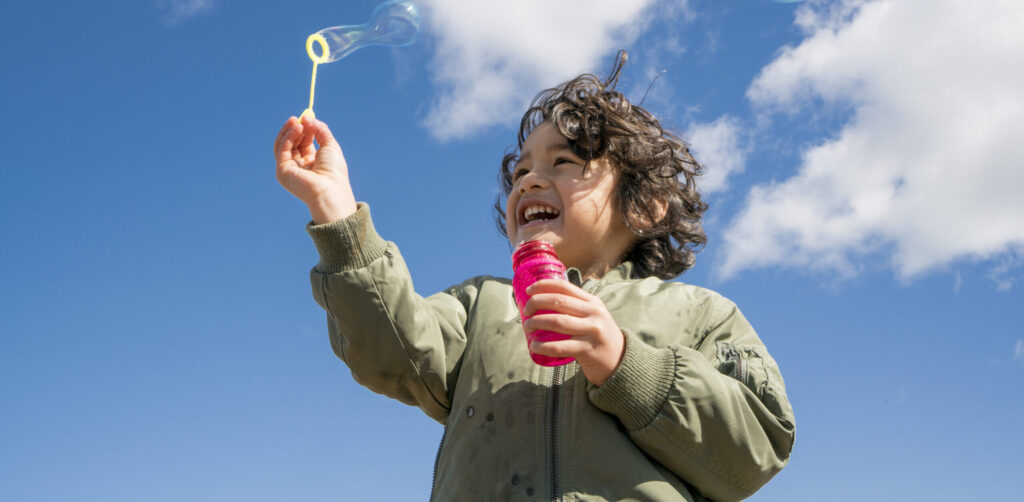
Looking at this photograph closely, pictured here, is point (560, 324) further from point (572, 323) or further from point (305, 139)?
point (305, 139)

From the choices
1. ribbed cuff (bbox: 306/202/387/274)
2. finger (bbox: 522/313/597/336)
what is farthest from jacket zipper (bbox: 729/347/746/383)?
ribbed cuff (bbox: 306/202/387/274)

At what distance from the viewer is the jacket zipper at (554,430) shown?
7.84 ft

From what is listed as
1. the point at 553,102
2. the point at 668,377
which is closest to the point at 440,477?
the point at 668,377

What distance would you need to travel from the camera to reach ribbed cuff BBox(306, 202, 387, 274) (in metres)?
2.57

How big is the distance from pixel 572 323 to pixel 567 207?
104 cm

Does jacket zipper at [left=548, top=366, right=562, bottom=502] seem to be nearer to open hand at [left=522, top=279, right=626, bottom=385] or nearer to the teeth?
open hand at [left=522, top=279, right=626, bottom=385]

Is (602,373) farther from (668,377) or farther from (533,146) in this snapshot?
(533,146)

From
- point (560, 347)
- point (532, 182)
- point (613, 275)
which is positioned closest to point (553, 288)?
point (560, 347)

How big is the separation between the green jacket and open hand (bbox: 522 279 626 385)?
0.09 meters

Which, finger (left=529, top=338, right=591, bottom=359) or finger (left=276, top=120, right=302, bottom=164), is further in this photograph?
finger (left=276, top=120, right=302, bottom=164)

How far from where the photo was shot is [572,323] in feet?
7.48

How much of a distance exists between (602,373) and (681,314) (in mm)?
563

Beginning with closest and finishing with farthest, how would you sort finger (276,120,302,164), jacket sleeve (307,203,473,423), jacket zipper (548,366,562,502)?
jacket zipper (548,366,562,502), jacket sleeve (307,203,473,423), finger (276,120,302,164)

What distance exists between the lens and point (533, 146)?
3504mm
